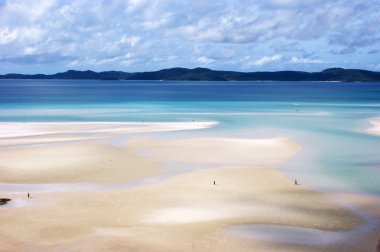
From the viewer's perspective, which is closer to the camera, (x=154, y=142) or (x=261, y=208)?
(x=261, y=208)

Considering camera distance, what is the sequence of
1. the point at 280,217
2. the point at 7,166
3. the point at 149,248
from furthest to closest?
the point at 7,166
the point at 280,217
the point at 149,248

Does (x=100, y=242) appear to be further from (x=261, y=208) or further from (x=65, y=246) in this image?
(x=261, y=208)

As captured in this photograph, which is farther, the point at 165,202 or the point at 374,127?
the point at 374,127

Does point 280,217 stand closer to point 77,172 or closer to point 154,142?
point 77,172

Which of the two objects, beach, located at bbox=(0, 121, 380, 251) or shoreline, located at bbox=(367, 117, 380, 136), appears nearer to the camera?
beach, located at bbox=(0, 121, 380, 251)

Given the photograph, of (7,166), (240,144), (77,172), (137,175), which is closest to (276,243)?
(137,175)

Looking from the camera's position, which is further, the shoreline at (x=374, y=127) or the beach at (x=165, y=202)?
the shoreline at (x=374, y=127)

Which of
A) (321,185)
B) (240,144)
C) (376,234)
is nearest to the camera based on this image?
(376,234)
